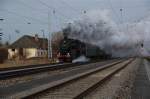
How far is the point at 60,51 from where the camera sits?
185ft

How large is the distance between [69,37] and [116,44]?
24.9 m

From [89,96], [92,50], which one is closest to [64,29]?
[92,50]

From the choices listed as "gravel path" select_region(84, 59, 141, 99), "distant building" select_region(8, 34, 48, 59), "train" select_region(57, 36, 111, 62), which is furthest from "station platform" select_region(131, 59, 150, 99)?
"distant building" select_region(8, 34, 48, 59)

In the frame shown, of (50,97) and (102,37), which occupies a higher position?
(102,37)

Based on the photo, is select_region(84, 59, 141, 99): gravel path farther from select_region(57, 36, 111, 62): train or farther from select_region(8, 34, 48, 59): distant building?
select_region(8, 34, 48, 59): distant building

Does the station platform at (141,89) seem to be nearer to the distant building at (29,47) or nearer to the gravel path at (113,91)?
the gravel path at (113,91)

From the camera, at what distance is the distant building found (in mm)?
114881

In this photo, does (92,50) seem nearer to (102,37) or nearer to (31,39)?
(102,37)

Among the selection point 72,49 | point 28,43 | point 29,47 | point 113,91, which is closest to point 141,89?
point 113,91

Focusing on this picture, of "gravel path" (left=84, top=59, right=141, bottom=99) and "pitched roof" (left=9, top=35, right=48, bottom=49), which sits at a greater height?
"pitched roof" (left=9, top=35, right=48, bottom=49)

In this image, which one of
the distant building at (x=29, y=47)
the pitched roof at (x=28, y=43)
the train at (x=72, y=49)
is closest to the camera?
the train at (x=72, y=49)

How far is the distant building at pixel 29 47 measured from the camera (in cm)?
11488

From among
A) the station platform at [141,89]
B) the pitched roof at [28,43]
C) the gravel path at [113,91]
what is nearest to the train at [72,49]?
the station platform at [141,89]

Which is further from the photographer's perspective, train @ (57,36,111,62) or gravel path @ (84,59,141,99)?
train @ (57,36,111,62)
